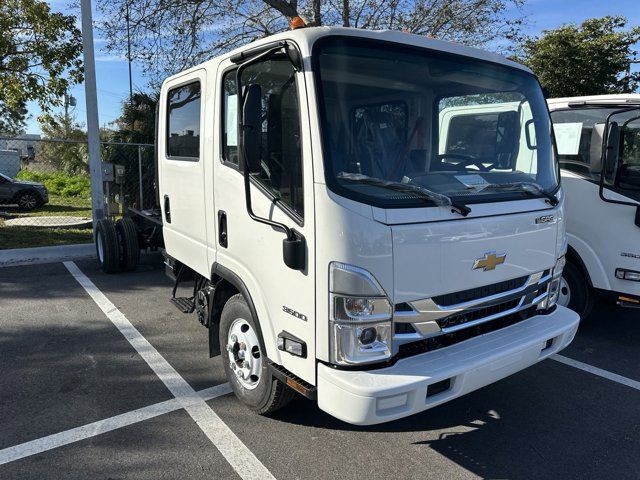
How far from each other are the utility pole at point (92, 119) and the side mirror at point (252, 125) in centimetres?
633

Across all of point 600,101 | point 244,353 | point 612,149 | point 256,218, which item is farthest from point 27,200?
point 612,149

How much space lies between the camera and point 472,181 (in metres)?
3.08

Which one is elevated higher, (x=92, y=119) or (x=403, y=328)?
(x=92, y=119)

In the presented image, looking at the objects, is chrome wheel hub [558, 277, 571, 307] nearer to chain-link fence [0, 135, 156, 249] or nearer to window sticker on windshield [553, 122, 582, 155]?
window sticker on windshield [553, 122, 582, 155]

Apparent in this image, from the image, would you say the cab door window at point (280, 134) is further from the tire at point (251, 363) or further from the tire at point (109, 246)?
the tire at point (109, 246)

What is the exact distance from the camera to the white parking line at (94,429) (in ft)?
9.93

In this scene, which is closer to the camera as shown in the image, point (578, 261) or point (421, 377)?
point (421, 377)

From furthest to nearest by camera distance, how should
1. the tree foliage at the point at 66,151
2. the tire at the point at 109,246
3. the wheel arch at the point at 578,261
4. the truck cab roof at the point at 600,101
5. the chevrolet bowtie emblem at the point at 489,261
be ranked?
the tree foliage at the point at 66,151, the tire at the point at 109,246, the wheel arch at the point at 578,261, the truck cab roof at the point at 600,101, the chevrolet bowtie emblem at the point at 489,261

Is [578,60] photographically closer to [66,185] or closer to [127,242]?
[127,242]

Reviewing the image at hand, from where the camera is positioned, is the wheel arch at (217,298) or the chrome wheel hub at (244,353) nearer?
the chrome wheel hub at (244,353)

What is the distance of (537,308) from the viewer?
11.3 ft

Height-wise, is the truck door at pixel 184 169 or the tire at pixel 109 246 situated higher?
the truck door at pixel 184 169

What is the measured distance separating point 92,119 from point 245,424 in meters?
6.80

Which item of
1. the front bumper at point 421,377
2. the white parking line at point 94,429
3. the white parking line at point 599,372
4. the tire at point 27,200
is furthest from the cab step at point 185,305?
the tire at point 27,200
